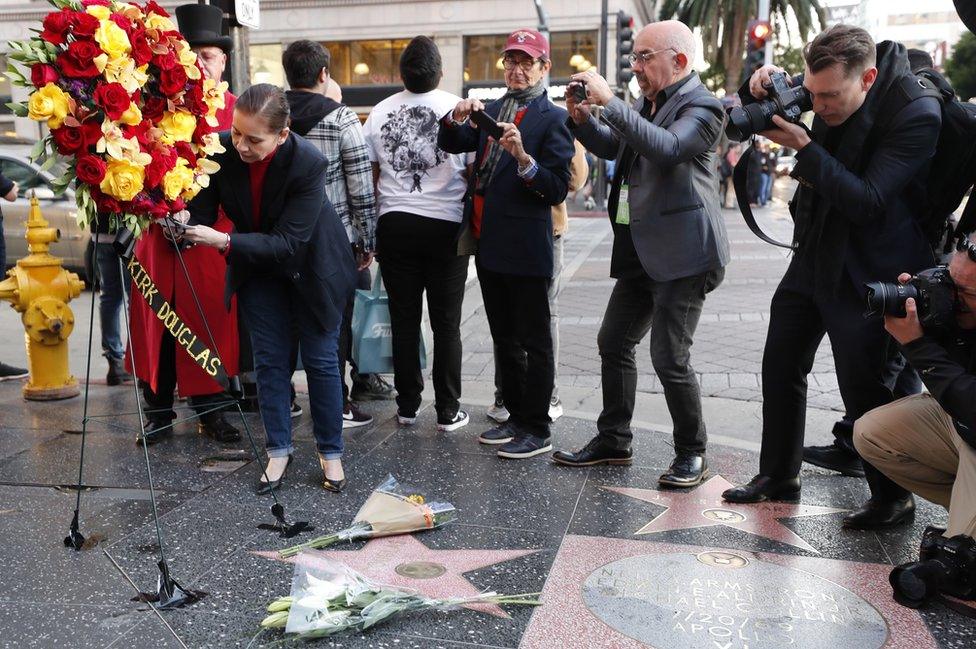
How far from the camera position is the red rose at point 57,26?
2.81 meters

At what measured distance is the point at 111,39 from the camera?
9.34 feet

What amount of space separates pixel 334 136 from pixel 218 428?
1.59 metres

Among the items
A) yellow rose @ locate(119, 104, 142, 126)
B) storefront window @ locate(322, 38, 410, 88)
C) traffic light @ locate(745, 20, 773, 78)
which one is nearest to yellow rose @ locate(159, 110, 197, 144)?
yellow rose @ locate(119, 104, 142, 126)

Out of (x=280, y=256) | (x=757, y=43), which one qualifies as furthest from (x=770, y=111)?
(x=757, y=43)

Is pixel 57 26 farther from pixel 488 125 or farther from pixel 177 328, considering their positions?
pixel 488 125

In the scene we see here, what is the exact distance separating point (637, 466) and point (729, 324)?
380 cm

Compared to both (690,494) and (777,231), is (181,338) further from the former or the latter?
(777,231)

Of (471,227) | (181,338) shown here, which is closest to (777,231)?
(471,227)

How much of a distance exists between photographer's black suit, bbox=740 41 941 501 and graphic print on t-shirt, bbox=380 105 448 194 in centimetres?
172

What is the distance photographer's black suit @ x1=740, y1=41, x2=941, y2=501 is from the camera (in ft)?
10.4

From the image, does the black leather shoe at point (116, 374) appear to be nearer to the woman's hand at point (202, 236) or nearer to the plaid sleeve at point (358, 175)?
the plaid sleeve at point (358, 175)

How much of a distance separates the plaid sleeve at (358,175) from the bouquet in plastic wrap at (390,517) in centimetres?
162

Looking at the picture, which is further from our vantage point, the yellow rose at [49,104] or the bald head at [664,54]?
the bald head at [664,54]

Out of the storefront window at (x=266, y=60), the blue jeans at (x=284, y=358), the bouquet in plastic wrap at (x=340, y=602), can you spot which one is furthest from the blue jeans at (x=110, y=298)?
the storefront window at (x=266, y=60)
